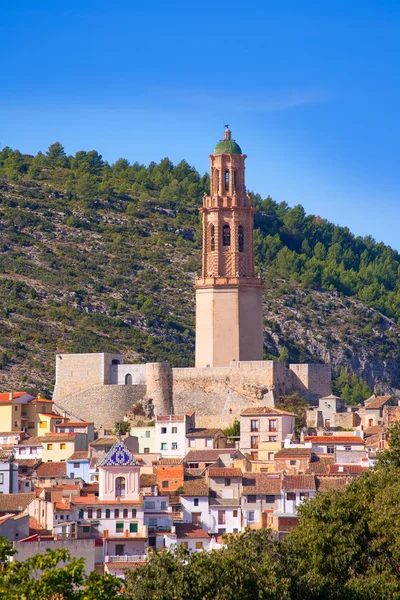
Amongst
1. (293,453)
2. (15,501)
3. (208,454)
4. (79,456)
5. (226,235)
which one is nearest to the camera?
(15,501)

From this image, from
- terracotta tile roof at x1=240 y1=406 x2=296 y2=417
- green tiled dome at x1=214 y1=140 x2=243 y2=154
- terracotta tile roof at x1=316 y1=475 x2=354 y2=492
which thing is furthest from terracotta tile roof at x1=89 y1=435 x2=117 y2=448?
green tiled dome at x1=214 y1=140 x2=243 y2=154

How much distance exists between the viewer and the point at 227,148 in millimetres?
77438

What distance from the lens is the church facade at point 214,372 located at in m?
72.0

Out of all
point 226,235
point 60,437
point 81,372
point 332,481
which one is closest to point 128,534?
point 332,481

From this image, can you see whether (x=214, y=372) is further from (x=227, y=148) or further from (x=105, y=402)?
(x=227, y=148)

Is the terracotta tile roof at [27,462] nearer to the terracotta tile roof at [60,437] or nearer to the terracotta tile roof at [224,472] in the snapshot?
the terracotta tile roof at [60,437]

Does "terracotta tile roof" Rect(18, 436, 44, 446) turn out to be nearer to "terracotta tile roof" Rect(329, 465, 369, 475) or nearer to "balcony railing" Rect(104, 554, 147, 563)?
"terracotta tile roof" Rect(329, 465, 369, 475)

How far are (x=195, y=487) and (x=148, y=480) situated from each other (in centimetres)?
186

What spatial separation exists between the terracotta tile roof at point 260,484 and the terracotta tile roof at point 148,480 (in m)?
3.08

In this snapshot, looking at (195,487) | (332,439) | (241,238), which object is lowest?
(195,487)

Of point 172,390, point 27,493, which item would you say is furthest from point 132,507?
point 172,390

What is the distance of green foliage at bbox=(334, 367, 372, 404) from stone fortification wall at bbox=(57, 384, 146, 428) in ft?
59.4

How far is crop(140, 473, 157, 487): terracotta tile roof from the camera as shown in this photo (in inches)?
2386

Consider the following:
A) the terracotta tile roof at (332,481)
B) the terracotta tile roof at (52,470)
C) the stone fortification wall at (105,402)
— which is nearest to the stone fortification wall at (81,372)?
the stone fortification wall at (105,402)
